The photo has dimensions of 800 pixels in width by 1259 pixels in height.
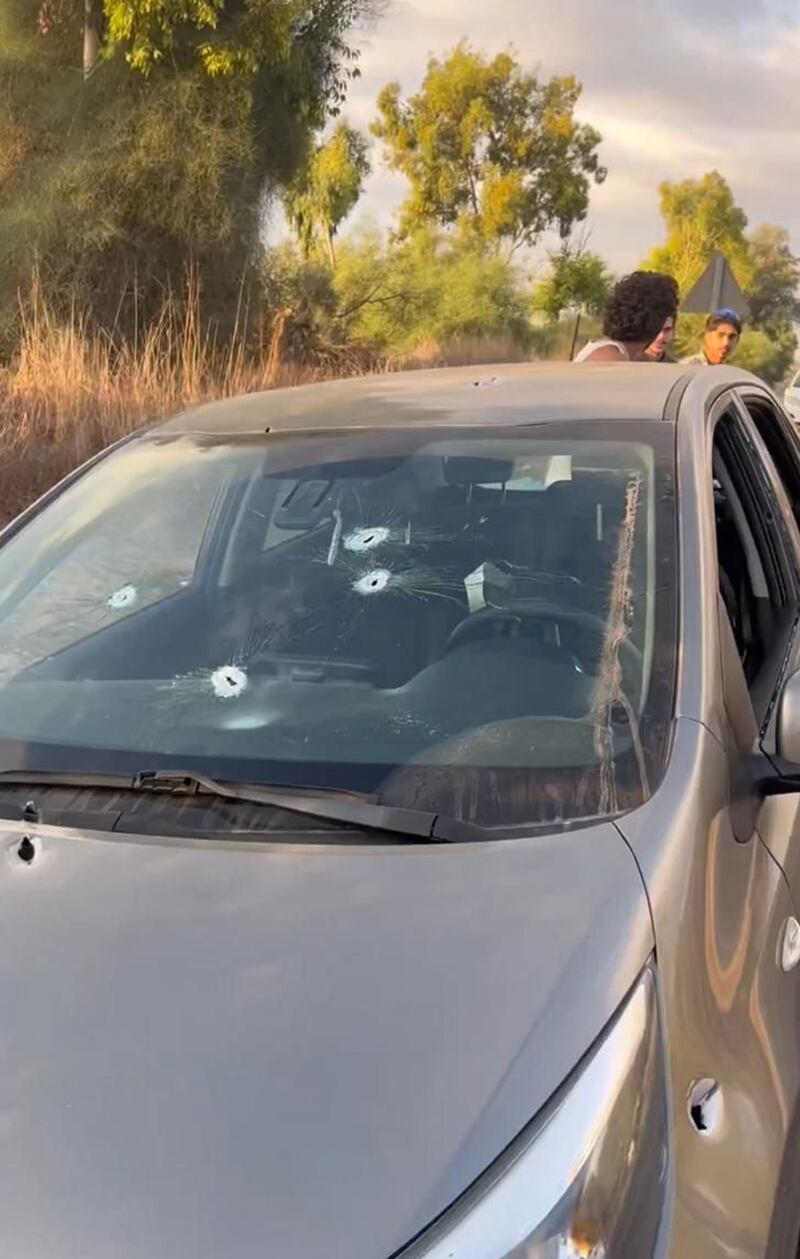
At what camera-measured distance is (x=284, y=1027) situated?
1.32m

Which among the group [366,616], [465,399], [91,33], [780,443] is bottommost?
[366,616]

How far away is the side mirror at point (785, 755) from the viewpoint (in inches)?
71.7

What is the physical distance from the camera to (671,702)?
1.76 metres

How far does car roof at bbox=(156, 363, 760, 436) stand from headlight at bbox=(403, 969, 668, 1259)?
1.42 metres

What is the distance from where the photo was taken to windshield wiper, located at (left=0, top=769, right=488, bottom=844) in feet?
5.35

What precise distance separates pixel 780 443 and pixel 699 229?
2188 inches

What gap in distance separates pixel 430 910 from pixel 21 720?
0.92m

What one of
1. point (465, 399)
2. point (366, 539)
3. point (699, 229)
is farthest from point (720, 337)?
point (699, 229)

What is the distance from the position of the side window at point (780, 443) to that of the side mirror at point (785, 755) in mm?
A: 1364

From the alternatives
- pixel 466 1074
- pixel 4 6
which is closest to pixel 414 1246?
pixel 466 1074

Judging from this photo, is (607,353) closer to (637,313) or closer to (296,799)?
(637,313)

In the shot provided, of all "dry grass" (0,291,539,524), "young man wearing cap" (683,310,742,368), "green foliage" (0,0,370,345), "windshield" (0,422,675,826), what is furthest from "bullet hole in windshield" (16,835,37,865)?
"green foliage" (0,0,370,345)

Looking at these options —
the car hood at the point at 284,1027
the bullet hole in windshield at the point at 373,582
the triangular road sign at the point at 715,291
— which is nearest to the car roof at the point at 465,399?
the bullet hole in windshield at the point at 373,582

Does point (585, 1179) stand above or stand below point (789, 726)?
below
